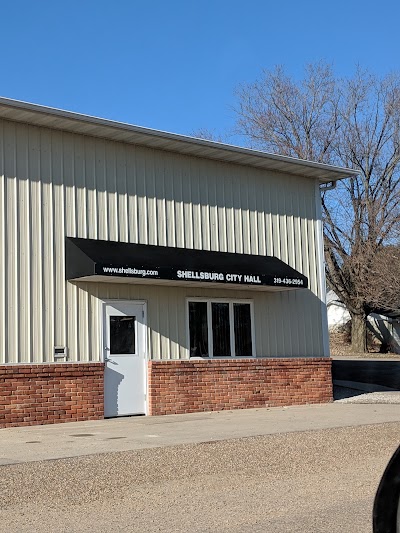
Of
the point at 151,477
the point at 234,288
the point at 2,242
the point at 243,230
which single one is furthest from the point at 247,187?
the point at 151,477

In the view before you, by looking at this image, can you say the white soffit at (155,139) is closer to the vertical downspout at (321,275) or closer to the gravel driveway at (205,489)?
the vertical downspout at (321,275)

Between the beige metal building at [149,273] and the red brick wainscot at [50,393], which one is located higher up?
the beige metal building at [149,273]

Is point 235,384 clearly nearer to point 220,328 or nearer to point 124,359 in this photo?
point 220,328

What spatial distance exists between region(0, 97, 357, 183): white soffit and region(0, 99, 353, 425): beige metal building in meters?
0.04

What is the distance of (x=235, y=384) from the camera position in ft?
53.2

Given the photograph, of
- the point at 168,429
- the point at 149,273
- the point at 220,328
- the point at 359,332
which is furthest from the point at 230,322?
the point at 359,332

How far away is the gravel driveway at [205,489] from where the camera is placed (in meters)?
6.03

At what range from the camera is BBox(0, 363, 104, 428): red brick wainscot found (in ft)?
42.7

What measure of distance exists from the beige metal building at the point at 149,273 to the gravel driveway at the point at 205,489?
15.0 feet

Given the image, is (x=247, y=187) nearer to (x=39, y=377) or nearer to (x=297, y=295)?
(x=297, y=295)

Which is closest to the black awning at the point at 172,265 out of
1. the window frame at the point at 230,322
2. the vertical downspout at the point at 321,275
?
the window frame at the point at 230,322

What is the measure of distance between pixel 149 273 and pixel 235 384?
3.65 metres

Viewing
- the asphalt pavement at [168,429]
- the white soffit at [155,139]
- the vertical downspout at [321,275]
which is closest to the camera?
the asphalt pavement at [168,429]

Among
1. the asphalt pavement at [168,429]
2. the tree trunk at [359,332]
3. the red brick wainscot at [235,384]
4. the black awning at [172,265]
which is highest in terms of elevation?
the black awning at [172,265]
